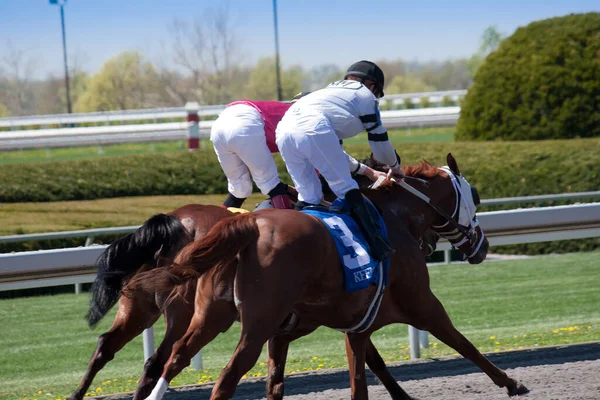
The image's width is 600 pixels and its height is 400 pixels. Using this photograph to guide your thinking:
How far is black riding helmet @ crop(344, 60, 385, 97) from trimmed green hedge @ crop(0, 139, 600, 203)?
8.39 m

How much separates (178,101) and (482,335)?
44209mm

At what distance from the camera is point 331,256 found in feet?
15.3

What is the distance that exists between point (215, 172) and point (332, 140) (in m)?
10.6

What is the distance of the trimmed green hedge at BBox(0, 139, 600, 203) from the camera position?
13.5 meters

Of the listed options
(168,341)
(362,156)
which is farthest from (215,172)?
(168,341)

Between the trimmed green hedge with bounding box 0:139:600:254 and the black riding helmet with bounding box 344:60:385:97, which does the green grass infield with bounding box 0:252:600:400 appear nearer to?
the trimmed green hedge with bounding box 0:139:600:254

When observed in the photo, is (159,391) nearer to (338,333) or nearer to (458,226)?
(458,226)

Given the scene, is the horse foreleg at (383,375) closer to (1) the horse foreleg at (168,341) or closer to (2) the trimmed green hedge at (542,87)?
(1) the horse foreleg at (168,341)

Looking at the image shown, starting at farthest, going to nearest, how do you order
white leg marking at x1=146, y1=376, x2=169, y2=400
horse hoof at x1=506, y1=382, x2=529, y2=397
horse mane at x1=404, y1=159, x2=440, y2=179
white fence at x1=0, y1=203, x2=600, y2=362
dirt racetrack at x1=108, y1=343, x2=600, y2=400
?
white fence at x1=0, y1=203, x2=600, y2=362 < horse mane at x1=404, y1=159, x2=440, y2=179 < dirt racetrack at x1=108, y1=343, x2=600, y2=400 < horse hoof at x1=506, y1=382, x2=529, y2=397 < white leg marking at x1=146, y1=376, x2=169, y2=400

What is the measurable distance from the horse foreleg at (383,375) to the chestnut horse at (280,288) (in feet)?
0.09

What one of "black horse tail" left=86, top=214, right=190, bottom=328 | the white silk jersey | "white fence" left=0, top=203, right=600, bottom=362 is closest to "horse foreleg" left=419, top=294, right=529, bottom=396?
the white silk jersey

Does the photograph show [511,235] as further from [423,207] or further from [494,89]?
[494,89]

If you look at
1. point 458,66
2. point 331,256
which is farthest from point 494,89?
point 458,66

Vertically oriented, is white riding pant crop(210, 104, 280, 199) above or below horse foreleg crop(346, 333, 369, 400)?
above
